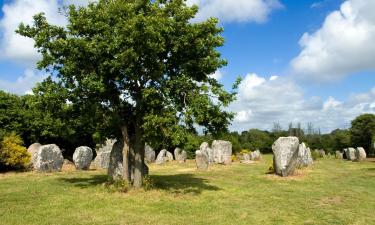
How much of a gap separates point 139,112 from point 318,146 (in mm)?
68716

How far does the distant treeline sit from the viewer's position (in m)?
19.1

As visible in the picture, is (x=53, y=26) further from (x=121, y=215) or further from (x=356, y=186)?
(x=356, y=186)

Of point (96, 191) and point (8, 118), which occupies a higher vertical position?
point (8, 118)

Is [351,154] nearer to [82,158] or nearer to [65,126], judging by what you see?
[82,158]

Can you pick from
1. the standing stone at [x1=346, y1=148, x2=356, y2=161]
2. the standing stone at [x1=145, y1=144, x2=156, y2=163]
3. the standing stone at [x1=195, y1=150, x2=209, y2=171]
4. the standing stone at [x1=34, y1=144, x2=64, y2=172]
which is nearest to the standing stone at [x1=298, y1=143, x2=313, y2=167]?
the standing stone at [x1=195, y1=150, x2=209, y2=171]

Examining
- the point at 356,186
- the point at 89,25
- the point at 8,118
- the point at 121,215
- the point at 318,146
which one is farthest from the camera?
the point at 318,146

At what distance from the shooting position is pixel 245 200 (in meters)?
17.5

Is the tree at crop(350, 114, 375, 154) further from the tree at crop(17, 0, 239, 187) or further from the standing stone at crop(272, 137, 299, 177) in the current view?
the tree at crop(17, 0, 239, 187)

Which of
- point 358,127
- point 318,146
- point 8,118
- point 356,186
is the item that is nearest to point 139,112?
point 356,186

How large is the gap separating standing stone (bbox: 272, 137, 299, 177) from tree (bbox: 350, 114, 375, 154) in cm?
4073

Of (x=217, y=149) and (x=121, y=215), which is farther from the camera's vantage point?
(x=217, y=149)

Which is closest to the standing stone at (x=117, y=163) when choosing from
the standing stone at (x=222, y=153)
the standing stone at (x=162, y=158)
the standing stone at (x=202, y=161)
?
the standing stone at (x=202, y=161)

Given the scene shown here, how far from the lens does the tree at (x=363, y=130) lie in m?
64.0

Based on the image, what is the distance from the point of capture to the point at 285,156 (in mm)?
26812
